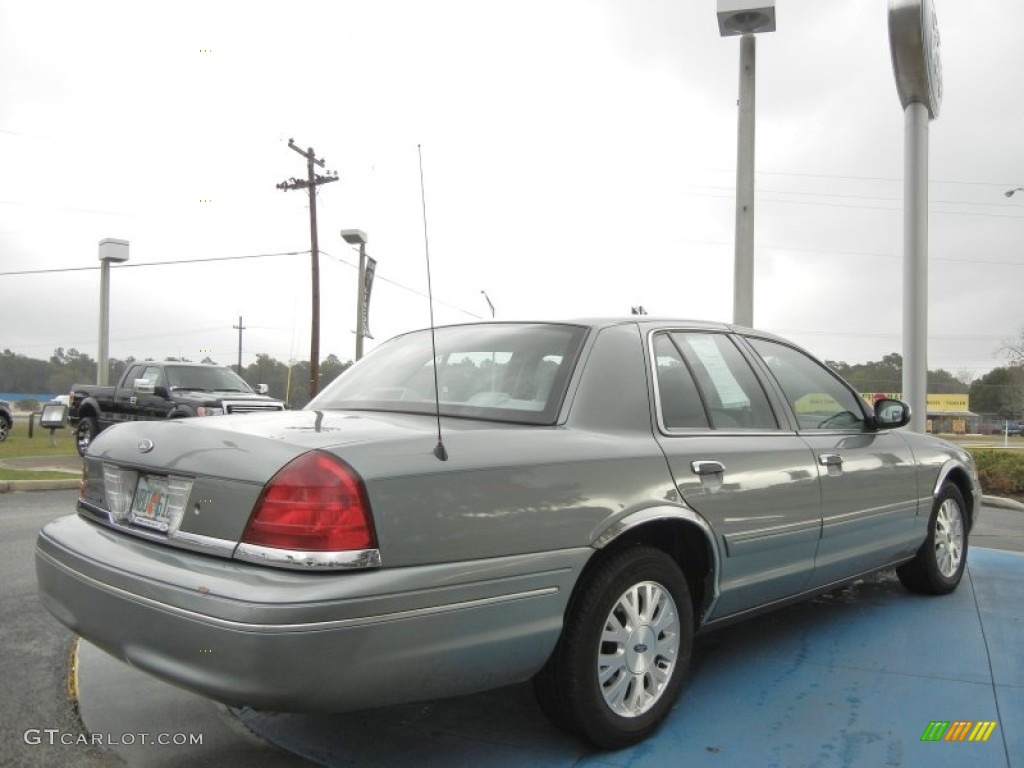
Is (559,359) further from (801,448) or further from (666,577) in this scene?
(801,448)

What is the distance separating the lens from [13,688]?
3.35m

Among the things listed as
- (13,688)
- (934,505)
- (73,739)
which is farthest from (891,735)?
(13,688)

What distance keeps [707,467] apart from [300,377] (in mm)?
30960

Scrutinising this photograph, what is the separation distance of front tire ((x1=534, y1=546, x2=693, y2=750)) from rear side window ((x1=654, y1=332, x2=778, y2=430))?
0.64 metres

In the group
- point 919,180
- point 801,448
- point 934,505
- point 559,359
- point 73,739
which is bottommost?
point 73,739

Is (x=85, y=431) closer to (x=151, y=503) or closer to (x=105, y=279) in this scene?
(x=105, y=279)

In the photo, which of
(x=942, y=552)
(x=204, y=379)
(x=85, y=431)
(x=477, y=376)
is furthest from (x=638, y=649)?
(x=85, y=431)

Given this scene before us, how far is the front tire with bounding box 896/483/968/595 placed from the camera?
4.75 metres

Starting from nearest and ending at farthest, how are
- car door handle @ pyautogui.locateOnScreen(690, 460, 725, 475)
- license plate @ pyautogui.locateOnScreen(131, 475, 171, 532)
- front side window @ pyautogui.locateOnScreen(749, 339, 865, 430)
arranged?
license plate @ pyautogui.locateOnScreen(131, 475, 171, 532) < car door handle @ pyautogui.locateOnScreen(690, 460, 725, 475) < front side window @ pyautogui.locateOnScreen(749, 339, 865, 430)

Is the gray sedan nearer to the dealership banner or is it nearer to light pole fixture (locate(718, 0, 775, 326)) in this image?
light pole fixture (locate(718, 0, 775, 326))

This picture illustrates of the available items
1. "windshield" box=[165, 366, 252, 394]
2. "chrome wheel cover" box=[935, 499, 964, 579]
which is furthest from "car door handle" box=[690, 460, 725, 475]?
"windshield" box=[165, 366, 252, 394]

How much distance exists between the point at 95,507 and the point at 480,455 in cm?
156

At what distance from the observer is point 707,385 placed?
3449 millimetres
